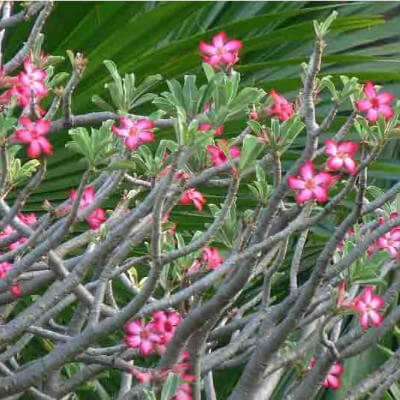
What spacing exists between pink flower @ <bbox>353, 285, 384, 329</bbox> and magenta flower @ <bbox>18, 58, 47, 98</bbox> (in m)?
0.58

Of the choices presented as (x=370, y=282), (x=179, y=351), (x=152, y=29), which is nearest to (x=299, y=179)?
(x=370, y=282)

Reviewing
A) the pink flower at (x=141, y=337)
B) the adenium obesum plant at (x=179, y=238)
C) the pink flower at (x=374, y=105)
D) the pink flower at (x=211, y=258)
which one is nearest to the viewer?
the adenium obesum plant at (x=179, y=238)

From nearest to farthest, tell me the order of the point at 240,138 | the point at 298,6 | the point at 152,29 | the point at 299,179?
the point at 299,179 → the point at 240,138 → the point at 152,29 → the point at 298,6

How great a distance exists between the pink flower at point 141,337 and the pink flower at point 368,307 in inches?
13.0

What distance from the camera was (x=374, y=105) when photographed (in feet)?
4.98

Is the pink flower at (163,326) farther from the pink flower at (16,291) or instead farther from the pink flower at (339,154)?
the pink flower at (339,154)

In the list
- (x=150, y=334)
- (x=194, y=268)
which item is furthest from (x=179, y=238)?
(x=150, y=334)

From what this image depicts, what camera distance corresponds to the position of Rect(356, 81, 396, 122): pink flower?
1492 millimetres

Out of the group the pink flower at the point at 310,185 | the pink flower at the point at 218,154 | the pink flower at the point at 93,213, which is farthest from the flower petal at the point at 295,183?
the pink flower at the point at 93,213

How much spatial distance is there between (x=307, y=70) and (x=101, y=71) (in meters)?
0.91

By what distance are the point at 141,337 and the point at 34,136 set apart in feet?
1.30

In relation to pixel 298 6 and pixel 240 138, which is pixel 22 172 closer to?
pixel 240 138

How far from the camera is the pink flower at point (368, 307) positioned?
5.17 feet

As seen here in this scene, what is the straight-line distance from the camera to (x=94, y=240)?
151 cm
